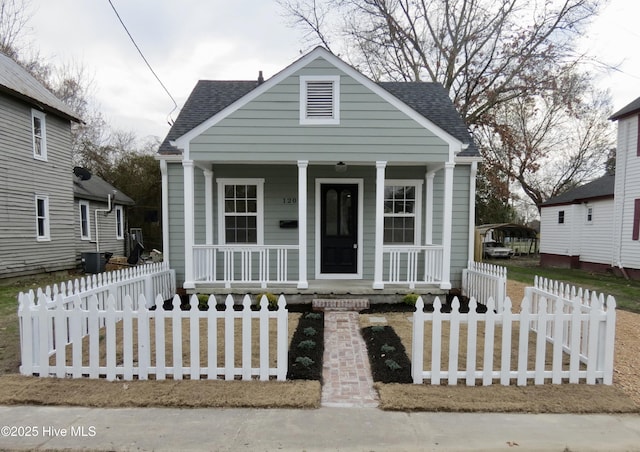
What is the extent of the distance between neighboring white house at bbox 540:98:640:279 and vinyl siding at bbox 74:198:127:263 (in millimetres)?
21924

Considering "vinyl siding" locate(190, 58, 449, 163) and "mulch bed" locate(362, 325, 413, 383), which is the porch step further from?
"vinyl siding" locate(190, 58, 449, 163)

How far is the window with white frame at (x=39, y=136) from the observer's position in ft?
41.1

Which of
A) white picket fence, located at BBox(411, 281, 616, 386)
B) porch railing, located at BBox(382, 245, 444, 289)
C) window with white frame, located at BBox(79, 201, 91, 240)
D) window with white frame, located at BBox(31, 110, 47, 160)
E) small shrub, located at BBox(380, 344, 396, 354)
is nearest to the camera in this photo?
white picket fence, located at BBox(411, 281, 616, 386)

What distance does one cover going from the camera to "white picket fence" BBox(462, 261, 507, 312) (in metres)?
6.48

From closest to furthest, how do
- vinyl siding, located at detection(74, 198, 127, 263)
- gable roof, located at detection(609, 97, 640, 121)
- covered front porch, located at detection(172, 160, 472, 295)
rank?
covered front porch, located at detection(172, 160, 472, 295) < gable roof, located at detection(609, 97, 640, 121) < vinyl siding, located at detection(74, 198, 127, 263)

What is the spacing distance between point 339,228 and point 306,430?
5920mm

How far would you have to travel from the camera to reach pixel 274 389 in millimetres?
3445

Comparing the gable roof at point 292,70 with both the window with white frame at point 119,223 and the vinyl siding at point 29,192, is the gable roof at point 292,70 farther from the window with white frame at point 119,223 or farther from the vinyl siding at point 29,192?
the window with white frame at point 119,223

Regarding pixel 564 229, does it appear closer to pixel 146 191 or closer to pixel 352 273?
pixel 352 273

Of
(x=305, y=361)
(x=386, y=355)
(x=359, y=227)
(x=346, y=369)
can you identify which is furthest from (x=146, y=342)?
(x=359, y=227)

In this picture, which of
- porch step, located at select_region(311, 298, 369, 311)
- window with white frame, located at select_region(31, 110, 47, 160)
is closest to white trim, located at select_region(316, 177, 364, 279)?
porch step, located at select_region(311, 298, 369, 311)

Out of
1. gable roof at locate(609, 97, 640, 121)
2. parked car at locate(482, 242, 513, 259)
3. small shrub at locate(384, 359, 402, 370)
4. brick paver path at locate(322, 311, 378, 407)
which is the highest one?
gable roof at locate(609, 97, 640, 121)

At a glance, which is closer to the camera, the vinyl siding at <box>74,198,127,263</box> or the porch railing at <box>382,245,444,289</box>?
the porch railing at <box>382,245,444,289</box>

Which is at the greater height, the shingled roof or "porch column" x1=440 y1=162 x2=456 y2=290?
the shingled roof
